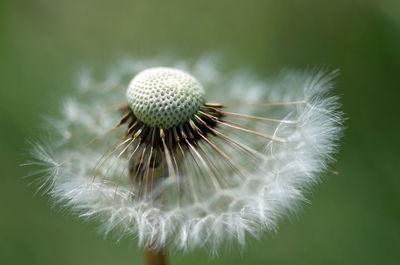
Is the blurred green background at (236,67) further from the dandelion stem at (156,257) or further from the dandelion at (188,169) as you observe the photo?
the dandelion stem at (156,257)

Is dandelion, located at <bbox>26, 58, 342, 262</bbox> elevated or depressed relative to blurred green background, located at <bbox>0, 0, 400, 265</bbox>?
depressed

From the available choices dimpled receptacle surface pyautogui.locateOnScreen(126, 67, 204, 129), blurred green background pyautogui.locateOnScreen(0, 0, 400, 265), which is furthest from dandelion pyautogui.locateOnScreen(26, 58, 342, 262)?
blurred green background pyautogui.locateOnScreen(0, 0, 400, 265)

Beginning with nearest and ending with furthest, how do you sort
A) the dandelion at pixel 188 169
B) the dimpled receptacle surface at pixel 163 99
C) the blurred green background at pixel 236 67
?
1. the dandelion at pixel 188 169
2. the dimpled receptacle surface at pixel 163 99
3. the blurred green background at pixel 236 67

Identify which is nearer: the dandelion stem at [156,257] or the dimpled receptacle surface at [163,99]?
the dandelion stem at [156,257]

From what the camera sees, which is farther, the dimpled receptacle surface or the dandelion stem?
the dimpled receptacle surface

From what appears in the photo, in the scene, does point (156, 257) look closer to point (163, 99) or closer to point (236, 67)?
point (163, 99)

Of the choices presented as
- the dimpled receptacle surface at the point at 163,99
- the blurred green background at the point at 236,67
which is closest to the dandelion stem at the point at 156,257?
the dimpled receptacle surface at the point at 163,99

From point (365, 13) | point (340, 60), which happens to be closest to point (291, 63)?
point (340, 60)

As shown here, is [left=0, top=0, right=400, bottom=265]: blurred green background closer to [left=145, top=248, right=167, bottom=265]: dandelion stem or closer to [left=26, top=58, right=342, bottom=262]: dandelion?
[left=26, top=58, right=342, bottom=262]: dandelion

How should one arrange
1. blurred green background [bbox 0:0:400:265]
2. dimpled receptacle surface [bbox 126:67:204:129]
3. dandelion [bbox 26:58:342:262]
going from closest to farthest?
dandelion [bbox 26:58:342:262] → dimpled receptacle surface [bbox 126:67:204:129] → blurred green background [bbox 0:0:400:265]
